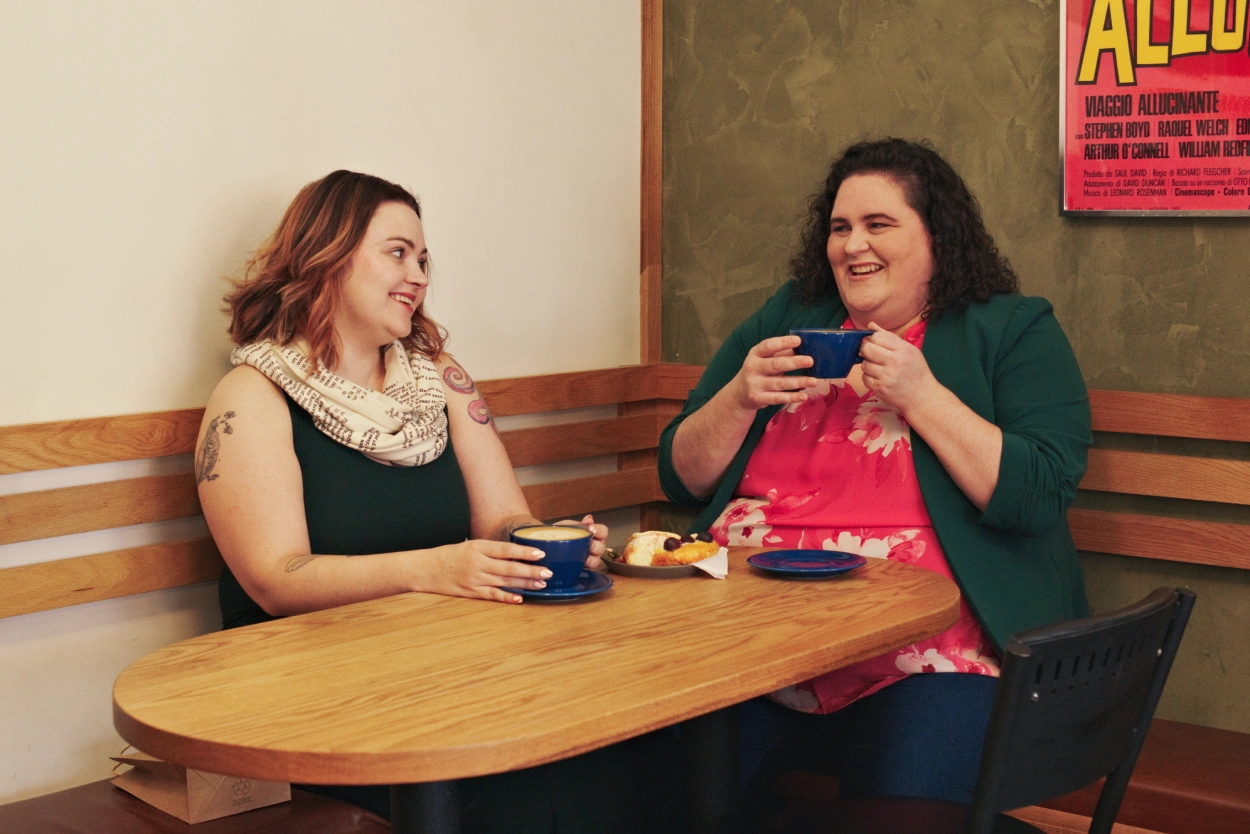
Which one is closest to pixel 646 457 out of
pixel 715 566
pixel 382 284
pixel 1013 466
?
pixel 382 284

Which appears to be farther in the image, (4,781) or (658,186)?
(658,186)

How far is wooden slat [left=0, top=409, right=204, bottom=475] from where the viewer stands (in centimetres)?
194

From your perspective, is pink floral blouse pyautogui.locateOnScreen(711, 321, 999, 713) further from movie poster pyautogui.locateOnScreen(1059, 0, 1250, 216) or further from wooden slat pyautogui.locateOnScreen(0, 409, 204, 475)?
wooden slat pyautogui.locateOnScreen(0, 409, 204, 475)

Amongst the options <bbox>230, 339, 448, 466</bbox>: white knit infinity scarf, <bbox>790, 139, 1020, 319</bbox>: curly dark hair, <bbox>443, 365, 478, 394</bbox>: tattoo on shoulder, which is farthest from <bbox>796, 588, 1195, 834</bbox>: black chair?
<bbox>443, 365, 478, 394</bbox>: tattoo on shoulder

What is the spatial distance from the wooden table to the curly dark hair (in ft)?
2.33

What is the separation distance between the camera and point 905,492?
209 centimetres

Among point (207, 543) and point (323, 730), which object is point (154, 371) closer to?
point (207, 543)

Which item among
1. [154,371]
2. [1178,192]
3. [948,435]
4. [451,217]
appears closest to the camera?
[948,435]

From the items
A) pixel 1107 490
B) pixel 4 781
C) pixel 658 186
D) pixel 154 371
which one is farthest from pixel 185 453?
pixel 1107 490

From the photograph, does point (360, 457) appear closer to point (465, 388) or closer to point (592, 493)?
point (465, 388)

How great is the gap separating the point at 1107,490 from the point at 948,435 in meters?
0.79

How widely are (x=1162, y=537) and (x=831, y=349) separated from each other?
113 cm

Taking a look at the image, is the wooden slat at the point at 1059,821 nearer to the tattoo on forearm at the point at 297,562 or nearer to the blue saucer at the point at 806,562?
the blue saucer at the point at 806,562

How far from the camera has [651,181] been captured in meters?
3.25
